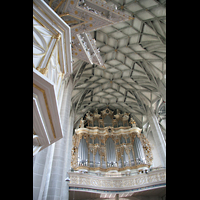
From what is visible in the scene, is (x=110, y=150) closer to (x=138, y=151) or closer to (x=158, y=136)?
(x=138, y=151)

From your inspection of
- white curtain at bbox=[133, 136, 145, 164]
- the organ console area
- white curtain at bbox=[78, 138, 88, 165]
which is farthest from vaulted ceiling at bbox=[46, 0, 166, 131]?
white curtain at bbox=[78, 138, 88, 165]

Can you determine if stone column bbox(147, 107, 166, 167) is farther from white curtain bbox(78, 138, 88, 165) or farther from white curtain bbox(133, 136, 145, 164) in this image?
white curtain bbox(78, 138, 88, 165)

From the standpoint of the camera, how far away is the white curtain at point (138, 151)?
49.2ft

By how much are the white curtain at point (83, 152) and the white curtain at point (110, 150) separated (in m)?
2.35

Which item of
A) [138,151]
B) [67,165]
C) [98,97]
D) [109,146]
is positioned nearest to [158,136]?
[138,151]

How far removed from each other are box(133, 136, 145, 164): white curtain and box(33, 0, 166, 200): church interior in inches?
4.0

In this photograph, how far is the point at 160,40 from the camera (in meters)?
11.6

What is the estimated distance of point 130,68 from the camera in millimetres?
15680

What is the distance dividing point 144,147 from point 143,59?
8.86m

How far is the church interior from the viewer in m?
3.88

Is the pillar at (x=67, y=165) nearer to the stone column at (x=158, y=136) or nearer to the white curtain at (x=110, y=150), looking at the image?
the white curtain at (x=110, y=150)

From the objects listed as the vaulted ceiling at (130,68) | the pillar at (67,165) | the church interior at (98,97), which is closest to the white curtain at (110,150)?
the church interior at (98,97)
